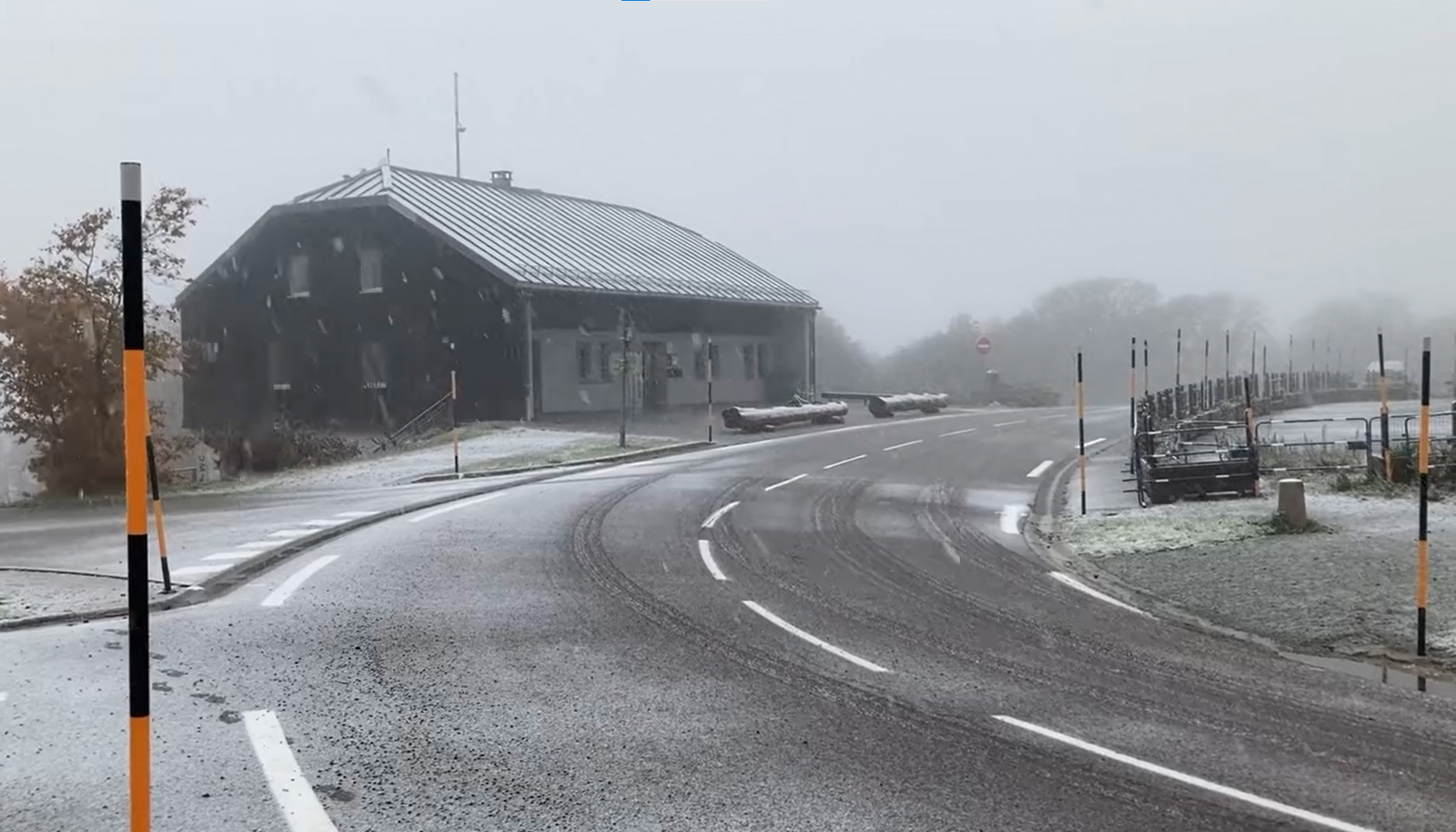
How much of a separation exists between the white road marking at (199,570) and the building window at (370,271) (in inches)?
1084

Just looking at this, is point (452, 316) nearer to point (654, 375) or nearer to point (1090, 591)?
point (654, 375)

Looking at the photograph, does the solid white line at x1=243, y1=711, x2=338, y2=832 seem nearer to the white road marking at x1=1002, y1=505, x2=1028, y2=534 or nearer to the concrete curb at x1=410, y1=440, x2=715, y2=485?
the white road marking at x1=1002, y1=505, x2=1028, y2=534

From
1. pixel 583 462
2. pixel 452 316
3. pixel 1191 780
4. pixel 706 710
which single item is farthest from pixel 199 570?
pixel 452 316

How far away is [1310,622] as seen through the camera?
370 inches

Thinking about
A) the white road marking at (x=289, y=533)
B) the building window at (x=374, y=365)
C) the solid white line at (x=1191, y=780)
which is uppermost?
the building window at (x=374, y=365)

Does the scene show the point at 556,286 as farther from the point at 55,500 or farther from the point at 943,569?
the point at 943,569

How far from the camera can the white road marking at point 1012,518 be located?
49.5 ft

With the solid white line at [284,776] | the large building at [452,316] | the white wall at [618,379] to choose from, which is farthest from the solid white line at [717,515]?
the white wall at [618,379]

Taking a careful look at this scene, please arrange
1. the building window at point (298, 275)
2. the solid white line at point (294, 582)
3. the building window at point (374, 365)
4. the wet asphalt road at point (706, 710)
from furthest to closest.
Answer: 1. the building window at point (298, 275)
2. the building window at point (374, 365)
3. the solid white line at point (294, 582)
4. the wet asphalt road at point (706, 710)

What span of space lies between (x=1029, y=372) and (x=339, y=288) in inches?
1754

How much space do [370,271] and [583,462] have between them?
1665 cm

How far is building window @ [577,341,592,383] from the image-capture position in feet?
122

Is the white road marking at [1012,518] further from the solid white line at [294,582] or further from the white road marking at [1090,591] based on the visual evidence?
the solid white line at [294,582]

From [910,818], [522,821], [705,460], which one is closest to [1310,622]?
[910,818]
